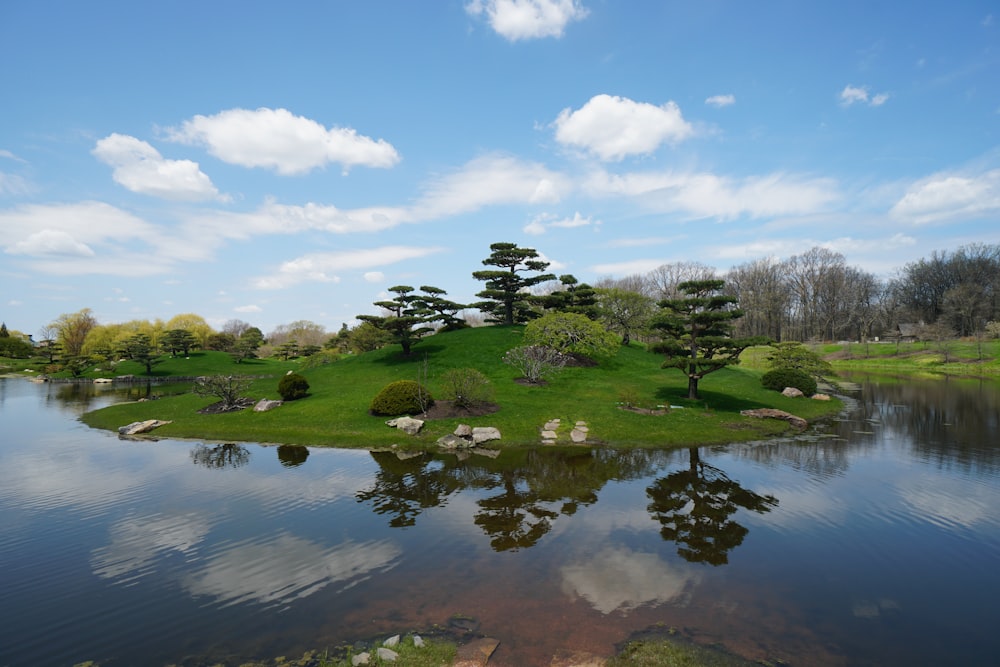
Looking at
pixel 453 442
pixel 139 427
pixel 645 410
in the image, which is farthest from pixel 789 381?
pixel 139 427

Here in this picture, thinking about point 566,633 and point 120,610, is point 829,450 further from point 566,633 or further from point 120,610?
point 120,610

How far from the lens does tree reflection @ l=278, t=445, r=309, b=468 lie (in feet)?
69.0

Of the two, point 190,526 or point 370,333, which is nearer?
point 190,526

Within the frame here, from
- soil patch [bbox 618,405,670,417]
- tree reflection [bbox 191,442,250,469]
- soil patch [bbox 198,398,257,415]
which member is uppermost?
soil patch [bbox 198,398,257,415]

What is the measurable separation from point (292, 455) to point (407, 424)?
6.13 m

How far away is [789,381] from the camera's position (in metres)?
37.1

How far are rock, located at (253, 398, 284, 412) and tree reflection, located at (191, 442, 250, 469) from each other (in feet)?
18.0

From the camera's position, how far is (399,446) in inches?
930

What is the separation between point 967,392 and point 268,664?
198ft

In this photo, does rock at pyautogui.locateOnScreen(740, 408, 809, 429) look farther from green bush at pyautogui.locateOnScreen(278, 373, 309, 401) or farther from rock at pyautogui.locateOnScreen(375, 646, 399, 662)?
green bush at pyautogui.locateOnScreen(278, 373, 309, 401)

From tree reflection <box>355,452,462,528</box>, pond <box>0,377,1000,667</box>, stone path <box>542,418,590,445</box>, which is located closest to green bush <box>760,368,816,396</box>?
pond <box>0,377,1000,667</box>

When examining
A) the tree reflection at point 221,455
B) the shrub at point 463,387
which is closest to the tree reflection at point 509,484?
the tree reflection at point 221,455

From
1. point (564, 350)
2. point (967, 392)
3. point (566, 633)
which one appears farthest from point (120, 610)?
point (967, 392)

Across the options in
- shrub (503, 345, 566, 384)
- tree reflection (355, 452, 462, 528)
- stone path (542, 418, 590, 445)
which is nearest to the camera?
tree reflection (355, 452, 462, 528)
